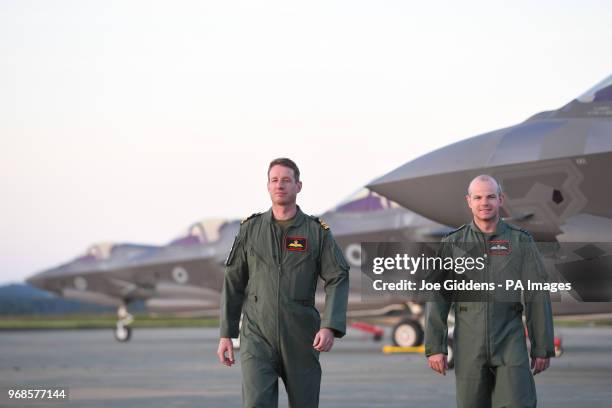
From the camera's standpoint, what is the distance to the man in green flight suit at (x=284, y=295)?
626 cm

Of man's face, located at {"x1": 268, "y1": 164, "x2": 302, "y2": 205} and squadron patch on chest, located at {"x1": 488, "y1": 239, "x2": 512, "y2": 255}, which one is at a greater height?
man's face, located at {"x1": 268, "y1": 164, "x2": 302, "y2": 205}

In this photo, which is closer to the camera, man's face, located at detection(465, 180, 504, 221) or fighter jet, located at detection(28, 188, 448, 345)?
man's face, located at detection(465, 180, 504, 221)

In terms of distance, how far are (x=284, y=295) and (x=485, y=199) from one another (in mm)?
1185

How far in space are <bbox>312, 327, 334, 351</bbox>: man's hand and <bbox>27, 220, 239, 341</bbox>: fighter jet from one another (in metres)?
20.6

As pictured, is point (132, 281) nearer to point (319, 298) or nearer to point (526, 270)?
point (319, 298)

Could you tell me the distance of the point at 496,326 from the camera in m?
6.12

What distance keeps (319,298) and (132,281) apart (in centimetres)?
1193

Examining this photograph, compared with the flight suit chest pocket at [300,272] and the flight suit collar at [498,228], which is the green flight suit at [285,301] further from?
the flight suit collar at [498,228]

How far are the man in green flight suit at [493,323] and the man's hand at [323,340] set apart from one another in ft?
1.68

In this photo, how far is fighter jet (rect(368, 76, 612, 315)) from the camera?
10.9m

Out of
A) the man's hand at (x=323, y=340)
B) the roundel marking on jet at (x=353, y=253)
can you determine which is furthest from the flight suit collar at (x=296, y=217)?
the roundel marking on jet at (x=353, y=253)

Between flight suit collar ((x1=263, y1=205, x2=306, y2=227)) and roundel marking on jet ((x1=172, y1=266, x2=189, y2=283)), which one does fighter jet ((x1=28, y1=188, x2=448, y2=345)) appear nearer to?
roundel marking on jet ((x1=172, y1=266, x2=189, y2=283))

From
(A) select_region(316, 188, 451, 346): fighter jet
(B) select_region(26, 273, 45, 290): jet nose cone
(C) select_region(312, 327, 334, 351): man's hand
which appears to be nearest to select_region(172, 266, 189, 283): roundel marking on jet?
(B) select_region(26, 273, 45, 290): jet nose cone

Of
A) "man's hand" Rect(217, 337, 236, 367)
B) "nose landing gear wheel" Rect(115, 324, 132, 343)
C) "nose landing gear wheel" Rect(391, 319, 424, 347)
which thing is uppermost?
"man's hand" Rect(217, 337, 236, 367)
